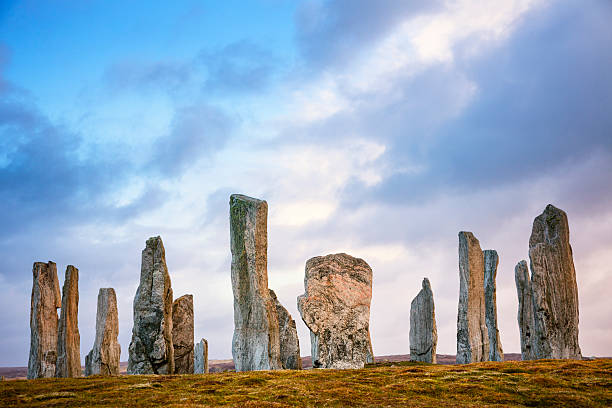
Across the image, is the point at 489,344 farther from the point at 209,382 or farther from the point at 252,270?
the point at 209,382

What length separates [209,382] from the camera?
15.7m

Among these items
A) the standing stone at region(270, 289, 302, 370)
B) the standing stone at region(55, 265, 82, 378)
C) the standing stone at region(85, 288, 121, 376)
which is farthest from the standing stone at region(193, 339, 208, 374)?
the standing stone at region(55, 265, 82, 378)

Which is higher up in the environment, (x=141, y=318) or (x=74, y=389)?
(x=141, y=318)

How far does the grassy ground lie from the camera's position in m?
13.3

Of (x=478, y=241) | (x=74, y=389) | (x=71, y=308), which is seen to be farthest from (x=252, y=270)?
(x=478, y=241)

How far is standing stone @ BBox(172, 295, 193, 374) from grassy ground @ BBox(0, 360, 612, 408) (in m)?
5.71

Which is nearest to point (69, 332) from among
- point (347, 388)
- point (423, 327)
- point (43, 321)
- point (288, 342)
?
point (43, 321)

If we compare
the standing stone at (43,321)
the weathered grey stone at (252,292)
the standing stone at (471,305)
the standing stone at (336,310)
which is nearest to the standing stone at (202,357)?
the standing stone at (43,321)

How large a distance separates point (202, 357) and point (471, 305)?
40.0 feet

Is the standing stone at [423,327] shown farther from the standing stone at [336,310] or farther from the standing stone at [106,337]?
the standing stone at [106,337]

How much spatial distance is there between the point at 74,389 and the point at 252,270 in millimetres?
6997

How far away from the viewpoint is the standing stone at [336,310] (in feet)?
64.2

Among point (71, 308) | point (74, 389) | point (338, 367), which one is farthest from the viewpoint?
point (71, 308)

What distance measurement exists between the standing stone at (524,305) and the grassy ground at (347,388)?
9171mm
